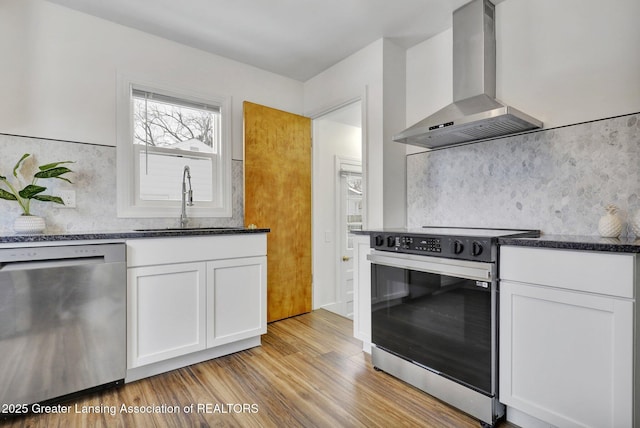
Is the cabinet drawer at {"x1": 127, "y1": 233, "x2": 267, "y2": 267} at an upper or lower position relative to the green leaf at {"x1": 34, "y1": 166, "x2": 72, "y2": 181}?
lower

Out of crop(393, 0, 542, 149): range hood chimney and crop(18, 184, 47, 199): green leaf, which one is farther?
crop(393, 0, 542, 149): range hood chimney

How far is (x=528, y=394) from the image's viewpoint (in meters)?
1.55

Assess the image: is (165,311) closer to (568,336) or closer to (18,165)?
(18,165)

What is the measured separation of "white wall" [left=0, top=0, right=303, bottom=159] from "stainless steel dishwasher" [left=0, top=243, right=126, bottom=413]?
104 centimetres

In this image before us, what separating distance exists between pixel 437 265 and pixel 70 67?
2.92 metres

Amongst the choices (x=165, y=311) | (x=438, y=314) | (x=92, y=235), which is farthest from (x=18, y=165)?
(x=438, y=314)

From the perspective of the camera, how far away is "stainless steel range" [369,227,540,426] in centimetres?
166

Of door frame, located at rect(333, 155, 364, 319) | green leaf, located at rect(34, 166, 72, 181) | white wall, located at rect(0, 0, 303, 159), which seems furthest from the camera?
door frame, located at rect(333, 155, 364, 319)

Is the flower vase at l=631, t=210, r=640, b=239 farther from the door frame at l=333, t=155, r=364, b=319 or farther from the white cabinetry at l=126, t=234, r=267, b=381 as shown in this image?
the door frame at l=333, t=155, r=364, b=319

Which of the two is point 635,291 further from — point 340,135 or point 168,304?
point 340,135

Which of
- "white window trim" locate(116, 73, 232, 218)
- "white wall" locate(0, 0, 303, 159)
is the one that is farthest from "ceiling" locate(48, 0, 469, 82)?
"white window trim" locate(116, 73, 232, 218)

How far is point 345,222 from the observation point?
3941 mm

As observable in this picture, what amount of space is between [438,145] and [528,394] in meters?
1.78

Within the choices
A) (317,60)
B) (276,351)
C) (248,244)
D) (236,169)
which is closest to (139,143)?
(236,169)
